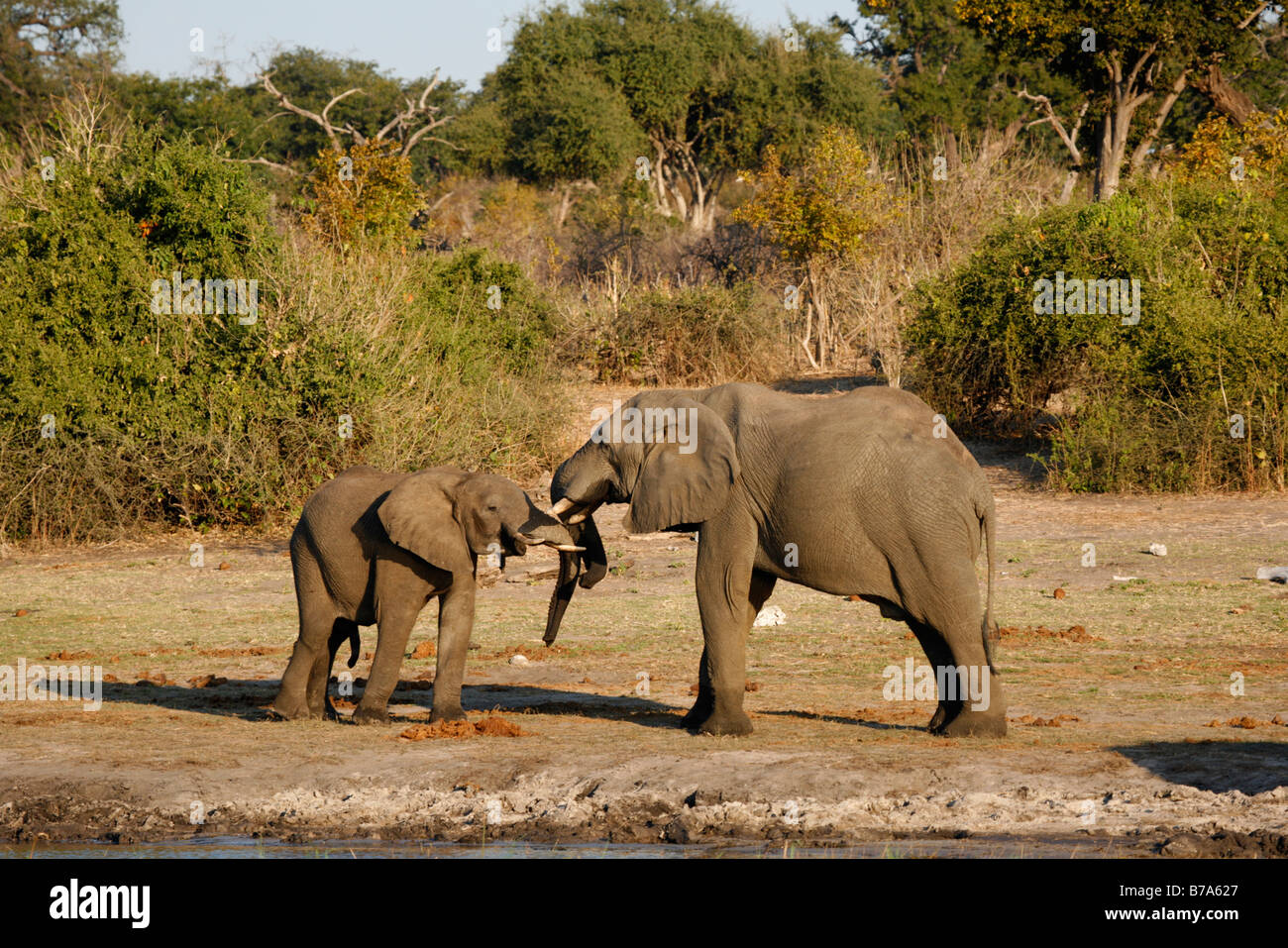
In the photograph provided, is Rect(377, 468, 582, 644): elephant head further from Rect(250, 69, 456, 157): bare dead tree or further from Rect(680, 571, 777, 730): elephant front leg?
Rect(250, 69, 456, 157): bare dead tree

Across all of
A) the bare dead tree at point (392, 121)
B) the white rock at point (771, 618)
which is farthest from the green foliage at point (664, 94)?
the white rock at point (771, 618)

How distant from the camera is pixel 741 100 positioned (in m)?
52.0

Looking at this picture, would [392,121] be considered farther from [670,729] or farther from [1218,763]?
[1218,763]

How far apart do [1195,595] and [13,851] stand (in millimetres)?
10849

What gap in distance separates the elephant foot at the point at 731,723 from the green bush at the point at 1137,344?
39.7 ft

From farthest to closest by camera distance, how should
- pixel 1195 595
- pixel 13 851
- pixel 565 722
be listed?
pixel 1195 595 → pixel 565 722 → pixel 13 851

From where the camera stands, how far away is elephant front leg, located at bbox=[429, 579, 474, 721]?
995 centimetres

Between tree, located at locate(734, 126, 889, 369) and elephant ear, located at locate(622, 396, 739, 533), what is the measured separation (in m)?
21.7

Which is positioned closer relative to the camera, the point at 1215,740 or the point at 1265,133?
the point at 1215,740

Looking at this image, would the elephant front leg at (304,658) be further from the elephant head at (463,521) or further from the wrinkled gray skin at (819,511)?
the wrinkled gray skin at (819,511)

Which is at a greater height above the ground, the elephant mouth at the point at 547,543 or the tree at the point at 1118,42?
the tree at the point at 1118,42

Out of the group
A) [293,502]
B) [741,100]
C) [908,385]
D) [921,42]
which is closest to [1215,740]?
[293,502]

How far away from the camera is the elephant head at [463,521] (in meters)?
9.69

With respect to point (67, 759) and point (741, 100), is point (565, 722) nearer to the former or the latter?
point (67, 759)
